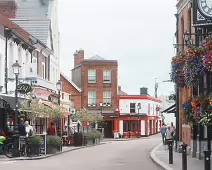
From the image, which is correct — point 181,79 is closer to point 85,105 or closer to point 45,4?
point 45,4

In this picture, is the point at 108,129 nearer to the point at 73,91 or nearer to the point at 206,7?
the point at 73,91

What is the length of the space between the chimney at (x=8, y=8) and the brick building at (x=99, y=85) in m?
28.1

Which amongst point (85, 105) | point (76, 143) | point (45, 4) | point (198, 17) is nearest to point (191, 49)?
point (198, 17)

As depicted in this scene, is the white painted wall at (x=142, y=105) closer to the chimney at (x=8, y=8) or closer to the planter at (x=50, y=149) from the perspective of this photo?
the chimney at (x=8, y=8)

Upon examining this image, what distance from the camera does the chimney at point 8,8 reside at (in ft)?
150

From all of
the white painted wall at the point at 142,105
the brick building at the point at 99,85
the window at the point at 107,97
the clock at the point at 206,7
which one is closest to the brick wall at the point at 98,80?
the brick building at the point at 99,85

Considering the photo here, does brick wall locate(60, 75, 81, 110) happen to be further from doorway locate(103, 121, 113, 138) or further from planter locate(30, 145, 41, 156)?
planter locate(30, 145, 41, 156)

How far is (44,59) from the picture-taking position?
155 feet

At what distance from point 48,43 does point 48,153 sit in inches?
749

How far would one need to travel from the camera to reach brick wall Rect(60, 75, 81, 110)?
72.1 meters

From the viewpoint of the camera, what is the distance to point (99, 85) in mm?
75250

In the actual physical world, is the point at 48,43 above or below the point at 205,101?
above

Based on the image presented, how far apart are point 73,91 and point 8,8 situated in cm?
2789

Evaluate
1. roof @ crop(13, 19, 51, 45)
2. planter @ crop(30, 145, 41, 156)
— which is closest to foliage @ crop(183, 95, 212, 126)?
planter @ crop(30, 145, 41, 156)
